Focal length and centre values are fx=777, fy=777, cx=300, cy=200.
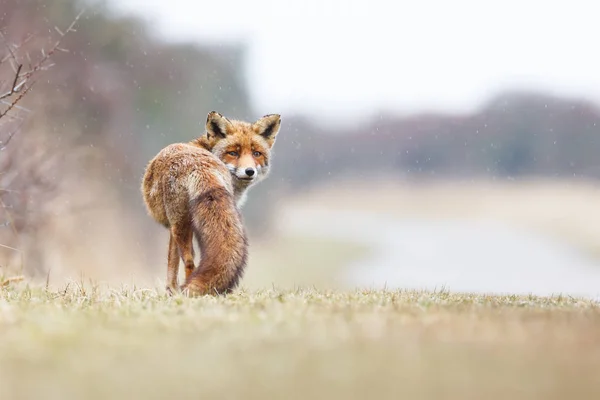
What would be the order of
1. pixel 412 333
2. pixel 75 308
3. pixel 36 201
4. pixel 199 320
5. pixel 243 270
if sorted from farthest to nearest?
pixel 36 201 < pixel 243 270 < pixel 75 308 < pixel 199 320 < pixel 412 333

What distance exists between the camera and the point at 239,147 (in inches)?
276

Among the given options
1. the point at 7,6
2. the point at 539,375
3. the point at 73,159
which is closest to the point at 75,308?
the point at 539,375

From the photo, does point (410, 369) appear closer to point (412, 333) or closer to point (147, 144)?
point (412, 333)

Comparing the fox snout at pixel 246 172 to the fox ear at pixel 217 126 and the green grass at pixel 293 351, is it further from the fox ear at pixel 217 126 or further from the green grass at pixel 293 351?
the green grass at pixel 293 351

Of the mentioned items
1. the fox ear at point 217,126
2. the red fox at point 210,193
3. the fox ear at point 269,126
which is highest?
the fox ear at point 269,126

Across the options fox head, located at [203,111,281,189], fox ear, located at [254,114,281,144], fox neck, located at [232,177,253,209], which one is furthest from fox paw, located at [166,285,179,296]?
fox ear, located at [254,114,281,144]

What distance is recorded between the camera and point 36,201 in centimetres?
1180

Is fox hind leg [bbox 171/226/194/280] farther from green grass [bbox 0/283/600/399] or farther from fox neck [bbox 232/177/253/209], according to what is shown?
green grass [bbox 0/283/600/399]

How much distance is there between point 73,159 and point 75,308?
397 inches

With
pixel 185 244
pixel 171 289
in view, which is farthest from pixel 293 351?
pixel 171 289

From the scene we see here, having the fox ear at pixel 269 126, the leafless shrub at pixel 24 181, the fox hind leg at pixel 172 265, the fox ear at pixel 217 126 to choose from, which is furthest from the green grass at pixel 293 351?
the leafless shrub at pixel 24 181

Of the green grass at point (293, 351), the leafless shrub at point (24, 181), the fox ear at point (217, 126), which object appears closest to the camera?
the green grass at point (293, 351)

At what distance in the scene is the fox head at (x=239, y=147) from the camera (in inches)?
271

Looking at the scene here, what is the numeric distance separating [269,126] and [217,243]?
6.60 feet
